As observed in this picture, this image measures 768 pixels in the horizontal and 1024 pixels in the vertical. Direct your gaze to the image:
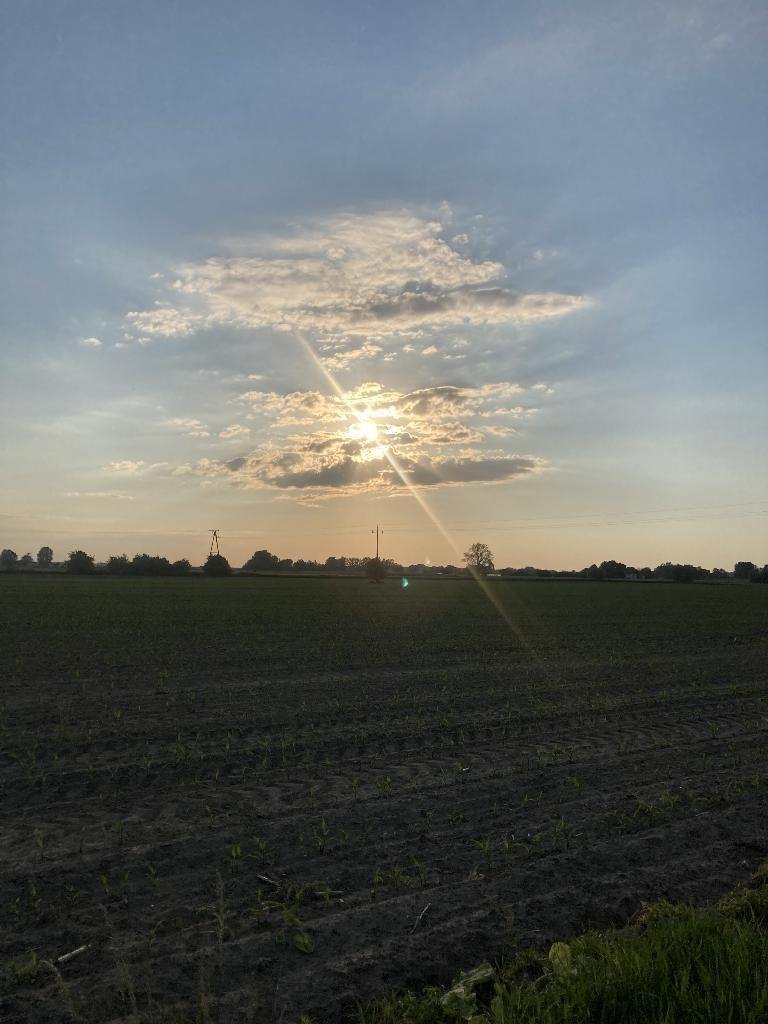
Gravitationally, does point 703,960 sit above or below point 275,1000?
Answer: above

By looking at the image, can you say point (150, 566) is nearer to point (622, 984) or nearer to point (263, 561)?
point (263, 561)

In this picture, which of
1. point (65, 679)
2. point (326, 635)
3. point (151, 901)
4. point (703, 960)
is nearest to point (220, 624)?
point (326, 635)

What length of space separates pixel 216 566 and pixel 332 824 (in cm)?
11306

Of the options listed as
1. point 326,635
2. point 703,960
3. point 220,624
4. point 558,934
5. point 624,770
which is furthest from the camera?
point 220,624

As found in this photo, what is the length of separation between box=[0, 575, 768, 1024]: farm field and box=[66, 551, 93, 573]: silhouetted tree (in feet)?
371

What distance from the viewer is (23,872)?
5.74 metres

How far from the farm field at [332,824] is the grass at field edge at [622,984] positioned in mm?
286

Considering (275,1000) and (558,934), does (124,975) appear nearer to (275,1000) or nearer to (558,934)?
(275,1000)

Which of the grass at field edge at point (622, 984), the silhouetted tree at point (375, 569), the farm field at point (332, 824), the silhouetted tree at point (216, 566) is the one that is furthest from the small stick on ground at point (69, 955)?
the silhouetted tree at point (216, 566)

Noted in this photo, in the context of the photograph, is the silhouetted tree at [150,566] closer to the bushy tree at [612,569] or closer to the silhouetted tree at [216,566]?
the silhouetted tree at [216,566]

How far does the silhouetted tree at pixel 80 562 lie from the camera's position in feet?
399

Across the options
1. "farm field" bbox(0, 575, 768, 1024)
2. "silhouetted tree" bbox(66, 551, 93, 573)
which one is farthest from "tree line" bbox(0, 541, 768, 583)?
"farm field" bbox(0, 575, 768, 1024)

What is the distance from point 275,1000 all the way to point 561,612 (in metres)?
36.0

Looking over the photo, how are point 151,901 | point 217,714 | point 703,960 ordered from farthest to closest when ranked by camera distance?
point 217,714, point 151,901, point 703,960
